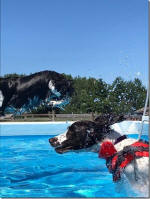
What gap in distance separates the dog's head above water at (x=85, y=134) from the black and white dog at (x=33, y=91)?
86 centimetres

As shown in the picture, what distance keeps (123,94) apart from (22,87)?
59.2ft

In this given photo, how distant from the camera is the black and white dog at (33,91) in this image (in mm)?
3314

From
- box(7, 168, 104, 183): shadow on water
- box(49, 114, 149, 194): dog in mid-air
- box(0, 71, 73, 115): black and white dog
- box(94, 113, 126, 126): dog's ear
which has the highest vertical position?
box(0, 71, 73, 115): black and white dog

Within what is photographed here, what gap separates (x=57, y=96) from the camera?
3.45 meters

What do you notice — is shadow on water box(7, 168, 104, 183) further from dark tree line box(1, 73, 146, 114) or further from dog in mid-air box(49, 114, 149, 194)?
dark tree line box(1, 73, 146, 114)

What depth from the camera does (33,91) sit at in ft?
11.0

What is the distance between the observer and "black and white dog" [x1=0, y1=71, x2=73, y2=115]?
10.9 feet

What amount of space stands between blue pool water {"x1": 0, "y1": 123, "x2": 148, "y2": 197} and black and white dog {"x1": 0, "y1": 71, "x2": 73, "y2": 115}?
155cm

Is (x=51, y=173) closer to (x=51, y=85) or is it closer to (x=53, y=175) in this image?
(x=53, y=175)

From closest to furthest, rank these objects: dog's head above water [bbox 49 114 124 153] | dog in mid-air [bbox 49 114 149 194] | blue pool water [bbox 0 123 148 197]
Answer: dog in mid-air [bbox 49 114 149 194] < dog's head above water [bbox 49 114 124 153] < blue pool water [bbox 0 123 148 197]

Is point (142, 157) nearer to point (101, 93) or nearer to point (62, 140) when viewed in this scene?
point (62, 140)

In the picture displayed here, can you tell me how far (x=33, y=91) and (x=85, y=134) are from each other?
1217 mm

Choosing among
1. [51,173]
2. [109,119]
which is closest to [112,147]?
[109,119]

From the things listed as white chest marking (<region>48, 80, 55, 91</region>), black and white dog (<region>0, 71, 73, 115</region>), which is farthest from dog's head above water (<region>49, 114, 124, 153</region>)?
white chest marking (<region>48, 80, 55, 91</region>)
